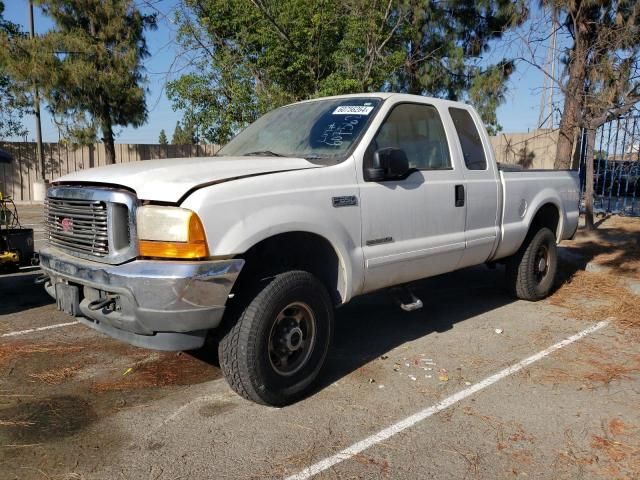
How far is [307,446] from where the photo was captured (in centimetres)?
321

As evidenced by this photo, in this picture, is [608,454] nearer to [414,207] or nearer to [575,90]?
[414,207]

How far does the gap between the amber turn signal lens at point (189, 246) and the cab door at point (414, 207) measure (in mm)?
1295

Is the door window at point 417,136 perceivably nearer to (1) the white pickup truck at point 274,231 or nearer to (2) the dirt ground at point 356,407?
(1) the white pickup truck at point 274,231

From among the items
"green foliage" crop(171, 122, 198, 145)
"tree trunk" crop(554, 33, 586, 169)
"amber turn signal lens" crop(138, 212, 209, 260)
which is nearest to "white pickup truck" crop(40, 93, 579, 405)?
"amber turn signal lens" crop(138, 212, 209, 260)

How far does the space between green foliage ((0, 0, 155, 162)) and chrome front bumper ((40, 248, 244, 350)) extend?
16.8 metres

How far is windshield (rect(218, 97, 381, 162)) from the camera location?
4207mm

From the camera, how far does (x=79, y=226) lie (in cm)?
358

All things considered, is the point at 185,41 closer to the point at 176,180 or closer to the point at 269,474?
the point at 176,180

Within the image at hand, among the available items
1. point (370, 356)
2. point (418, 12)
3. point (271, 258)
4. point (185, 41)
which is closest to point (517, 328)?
point (370, 356)

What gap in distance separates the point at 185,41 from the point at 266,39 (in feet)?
5.99

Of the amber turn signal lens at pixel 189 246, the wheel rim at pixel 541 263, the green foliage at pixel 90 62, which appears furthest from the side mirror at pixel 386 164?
the green foliage at pixel 90 62

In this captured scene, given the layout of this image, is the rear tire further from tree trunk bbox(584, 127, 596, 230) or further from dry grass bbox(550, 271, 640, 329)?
tree trunk bbox(584, 127, 596, 230)

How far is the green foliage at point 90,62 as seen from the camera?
17.8 m

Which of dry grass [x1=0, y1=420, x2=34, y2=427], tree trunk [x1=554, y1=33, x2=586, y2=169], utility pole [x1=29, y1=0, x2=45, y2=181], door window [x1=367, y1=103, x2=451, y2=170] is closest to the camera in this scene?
dry grass [x1=0, y1=420, x2=34, y2=427]
